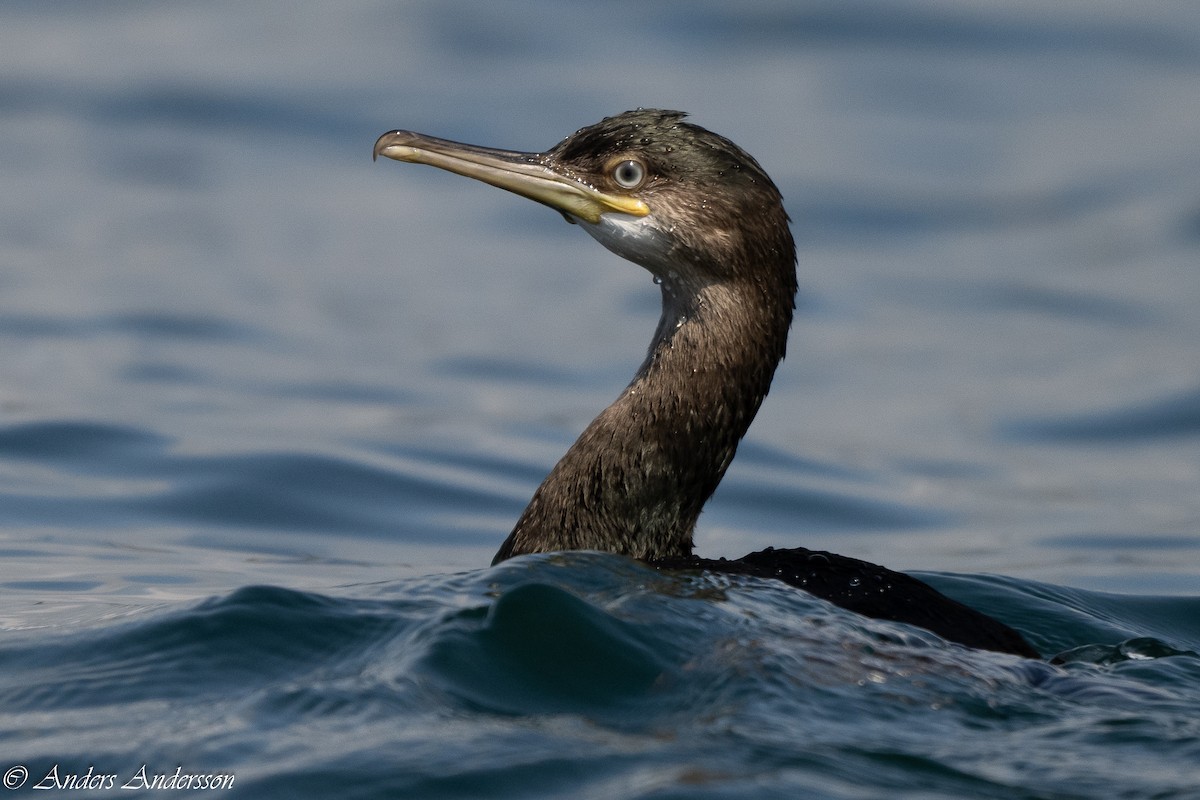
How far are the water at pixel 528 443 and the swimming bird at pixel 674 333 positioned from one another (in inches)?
17.4

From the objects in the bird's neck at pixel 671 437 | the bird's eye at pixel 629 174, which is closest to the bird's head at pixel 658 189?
the bird's eye at pixel 629 174

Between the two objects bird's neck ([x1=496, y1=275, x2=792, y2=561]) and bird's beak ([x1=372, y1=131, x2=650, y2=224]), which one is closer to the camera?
bird's neck ([x1=496, y1=275, x2=792, y2=561])

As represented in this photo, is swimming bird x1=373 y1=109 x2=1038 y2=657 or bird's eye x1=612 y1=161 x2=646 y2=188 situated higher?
bird's eye x1=612 y1=161 x2=646 y2=188

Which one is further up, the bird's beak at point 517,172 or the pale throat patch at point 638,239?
the bird's beak at point 517,172

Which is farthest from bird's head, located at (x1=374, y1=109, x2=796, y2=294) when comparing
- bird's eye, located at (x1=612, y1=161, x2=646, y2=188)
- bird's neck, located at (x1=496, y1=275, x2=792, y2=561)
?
bird's neck, located at (x1=496, y1=275, x2=792, y2=561)

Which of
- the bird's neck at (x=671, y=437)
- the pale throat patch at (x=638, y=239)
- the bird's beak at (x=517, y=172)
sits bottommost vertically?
the bird's neck at (x=671, y=437)

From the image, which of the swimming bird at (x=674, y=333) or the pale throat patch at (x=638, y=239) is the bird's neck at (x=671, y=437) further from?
the pale throat patch at (x=638, y=239)

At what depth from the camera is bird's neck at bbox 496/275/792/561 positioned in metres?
6.12

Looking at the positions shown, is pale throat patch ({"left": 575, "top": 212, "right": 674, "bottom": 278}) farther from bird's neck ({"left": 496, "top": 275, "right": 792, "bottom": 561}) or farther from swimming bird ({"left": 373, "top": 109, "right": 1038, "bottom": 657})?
bird's neck ({"left": 496, "top": 275, "right": 792, "bottom": 561})

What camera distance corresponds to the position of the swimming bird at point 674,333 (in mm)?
6137

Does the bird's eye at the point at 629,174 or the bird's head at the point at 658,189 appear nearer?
the bird's head at the point at 658,189

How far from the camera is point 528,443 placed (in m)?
10.9

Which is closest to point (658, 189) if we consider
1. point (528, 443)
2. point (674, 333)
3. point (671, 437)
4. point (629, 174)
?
point (629, 174)

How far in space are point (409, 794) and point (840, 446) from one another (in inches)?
292
